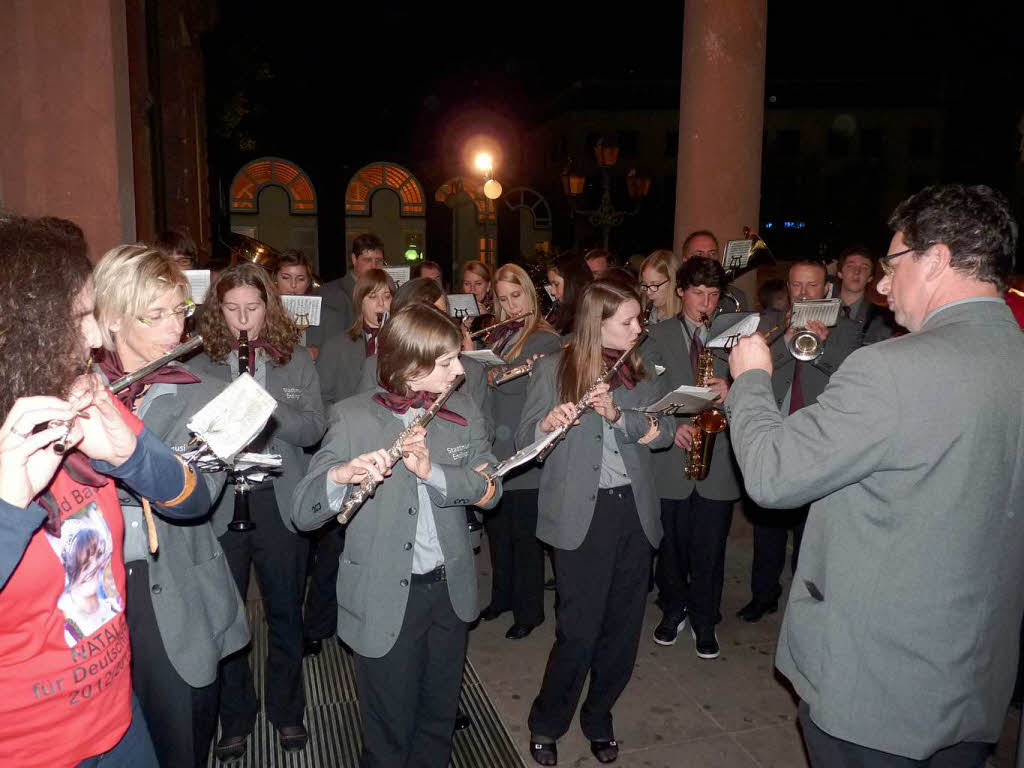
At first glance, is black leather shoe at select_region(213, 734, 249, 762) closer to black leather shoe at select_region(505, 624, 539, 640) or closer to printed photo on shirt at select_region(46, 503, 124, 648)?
black leather shoe at select_region(505, 624, 539, 640)

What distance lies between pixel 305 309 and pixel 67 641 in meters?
4.22

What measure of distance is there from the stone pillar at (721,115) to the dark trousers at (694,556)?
318 centimetres

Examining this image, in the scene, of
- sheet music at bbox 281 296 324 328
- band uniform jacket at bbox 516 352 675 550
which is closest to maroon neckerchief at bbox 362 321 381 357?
sheet music at bbox 281 296 324 328

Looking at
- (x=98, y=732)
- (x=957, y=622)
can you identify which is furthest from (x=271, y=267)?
(x=957, y=622)

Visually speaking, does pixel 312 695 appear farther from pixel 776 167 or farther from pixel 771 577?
pixel 776 167

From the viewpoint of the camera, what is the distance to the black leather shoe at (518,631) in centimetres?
542

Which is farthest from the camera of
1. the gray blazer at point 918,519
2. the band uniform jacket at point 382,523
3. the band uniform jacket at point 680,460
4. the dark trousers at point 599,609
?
the band uniform jacket at point 680,460

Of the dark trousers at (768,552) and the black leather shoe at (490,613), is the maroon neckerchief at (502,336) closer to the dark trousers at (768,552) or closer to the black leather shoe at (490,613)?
the black leather shoe at (490,613)

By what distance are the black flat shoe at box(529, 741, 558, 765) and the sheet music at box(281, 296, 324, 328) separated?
344 cm

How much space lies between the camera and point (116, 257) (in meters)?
2.99

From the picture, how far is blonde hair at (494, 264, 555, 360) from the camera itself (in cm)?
570

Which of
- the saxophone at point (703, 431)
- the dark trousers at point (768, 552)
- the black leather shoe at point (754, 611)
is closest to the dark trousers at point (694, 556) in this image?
the saxophone at point (703, 431)

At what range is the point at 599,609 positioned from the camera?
12.7 ft

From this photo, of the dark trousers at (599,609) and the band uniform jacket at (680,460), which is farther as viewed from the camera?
the band uniform jacket at (680,460)
